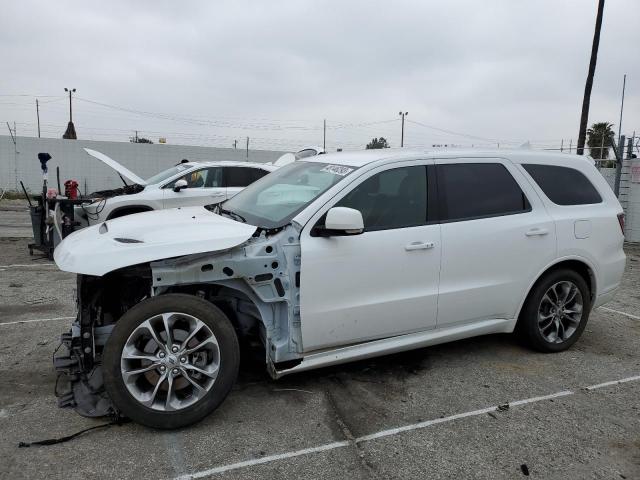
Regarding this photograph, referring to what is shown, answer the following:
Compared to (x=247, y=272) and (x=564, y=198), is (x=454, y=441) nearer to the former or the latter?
(x=247, y=272)

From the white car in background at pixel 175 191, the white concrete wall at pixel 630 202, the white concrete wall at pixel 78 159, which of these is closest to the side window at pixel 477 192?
the white car in background at pixel 175 191

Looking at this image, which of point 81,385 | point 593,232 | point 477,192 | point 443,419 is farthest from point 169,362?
point 593,232

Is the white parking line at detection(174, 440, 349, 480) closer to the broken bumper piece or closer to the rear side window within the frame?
the broken bumper piece

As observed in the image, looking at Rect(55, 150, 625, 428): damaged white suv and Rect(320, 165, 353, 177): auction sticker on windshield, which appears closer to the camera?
Rect(55, 150, 625, 428): damaged white suv

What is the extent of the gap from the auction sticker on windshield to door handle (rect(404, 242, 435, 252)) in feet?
2.30

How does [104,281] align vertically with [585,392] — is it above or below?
above

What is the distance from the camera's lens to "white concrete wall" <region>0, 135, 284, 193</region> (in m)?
24.3

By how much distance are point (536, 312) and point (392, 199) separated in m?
1.72

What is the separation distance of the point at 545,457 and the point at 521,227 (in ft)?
6.21

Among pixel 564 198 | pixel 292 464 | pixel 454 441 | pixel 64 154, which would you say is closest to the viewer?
pixel 292 464

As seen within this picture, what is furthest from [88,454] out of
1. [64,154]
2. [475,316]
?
[64,154]

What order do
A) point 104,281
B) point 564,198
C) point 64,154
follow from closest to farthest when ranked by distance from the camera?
1. point 104,281
2. point 564,198
3. point 64,154

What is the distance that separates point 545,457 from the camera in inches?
120

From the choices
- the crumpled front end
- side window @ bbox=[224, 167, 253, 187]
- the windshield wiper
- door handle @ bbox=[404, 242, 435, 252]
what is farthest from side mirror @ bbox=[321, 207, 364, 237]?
side window @ bbox=[224, 167, 253, 187]
